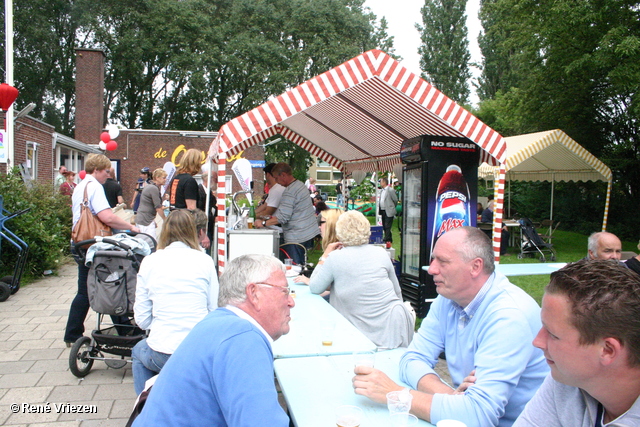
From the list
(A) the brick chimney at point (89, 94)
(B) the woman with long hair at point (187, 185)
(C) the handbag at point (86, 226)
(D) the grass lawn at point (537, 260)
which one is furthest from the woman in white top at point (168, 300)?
(A) the brick chimney at point (89, 94)

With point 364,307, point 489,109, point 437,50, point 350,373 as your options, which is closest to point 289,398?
point 350,373

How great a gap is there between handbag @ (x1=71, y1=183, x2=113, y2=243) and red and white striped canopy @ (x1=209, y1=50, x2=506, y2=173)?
1.48 meters

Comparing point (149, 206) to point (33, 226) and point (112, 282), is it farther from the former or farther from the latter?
point (112, 282)

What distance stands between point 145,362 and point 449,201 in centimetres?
470

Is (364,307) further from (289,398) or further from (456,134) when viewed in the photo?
(456,134)

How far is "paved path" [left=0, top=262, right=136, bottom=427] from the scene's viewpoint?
3.44m

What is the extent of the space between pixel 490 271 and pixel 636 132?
17188 millimetres

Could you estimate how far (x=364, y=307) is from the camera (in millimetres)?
3570

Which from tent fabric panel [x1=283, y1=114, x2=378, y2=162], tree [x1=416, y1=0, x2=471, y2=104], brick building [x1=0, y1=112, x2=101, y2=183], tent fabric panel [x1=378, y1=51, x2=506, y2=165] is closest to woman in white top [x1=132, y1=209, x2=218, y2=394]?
tent fabric panel [x1=378, y1=51, x2=506, y2=165]

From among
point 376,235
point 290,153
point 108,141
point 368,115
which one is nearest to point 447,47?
point 290,153

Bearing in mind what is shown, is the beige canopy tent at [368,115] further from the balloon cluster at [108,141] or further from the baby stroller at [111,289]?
the balloon cluster at [108,141]

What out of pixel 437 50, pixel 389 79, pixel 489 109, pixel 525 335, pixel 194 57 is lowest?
pixel 525 335

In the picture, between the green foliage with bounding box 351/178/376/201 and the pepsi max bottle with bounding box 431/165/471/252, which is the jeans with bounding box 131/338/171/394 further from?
the green foliage with bounding box 351/178/376/201

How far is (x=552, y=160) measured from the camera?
44.6 feet
